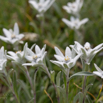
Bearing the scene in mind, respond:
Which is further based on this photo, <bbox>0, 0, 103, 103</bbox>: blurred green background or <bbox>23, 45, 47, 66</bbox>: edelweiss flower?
<bbox>0, 0, 103, 103</bbox>: blurred green background

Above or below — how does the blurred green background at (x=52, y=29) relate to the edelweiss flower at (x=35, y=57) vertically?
above

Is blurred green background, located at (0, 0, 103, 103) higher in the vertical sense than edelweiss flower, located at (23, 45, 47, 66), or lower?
higher

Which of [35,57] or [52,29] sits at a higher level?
[52,29]

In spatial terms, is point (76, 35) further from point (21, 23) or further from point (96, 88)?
point (21, 23)

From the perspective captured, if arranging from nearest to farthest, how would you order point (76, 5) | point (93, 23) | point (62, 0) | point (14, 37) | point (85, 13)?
point (14, 37)
point (76, 5)
point (93, 23)
point (85, 13)
point (62, 0)

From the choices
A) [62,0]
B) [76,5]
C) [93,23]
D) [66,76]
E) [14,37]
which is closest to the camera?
[66,76]

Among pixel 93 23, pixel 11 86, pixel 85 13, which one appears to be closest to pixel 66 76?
pixel 11 86

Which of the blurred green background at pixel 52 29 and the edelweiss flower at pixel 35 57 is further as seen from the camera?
the blurred green background at pixel 52 29

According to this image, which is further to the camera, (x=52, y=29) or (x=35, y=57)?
(x=52, y=29)

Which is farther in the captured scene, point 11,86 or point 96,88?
point 96,88

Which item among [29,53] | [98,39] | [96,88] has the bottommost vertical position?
[96,88]

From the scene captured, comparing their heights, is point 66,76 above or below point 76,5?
below
